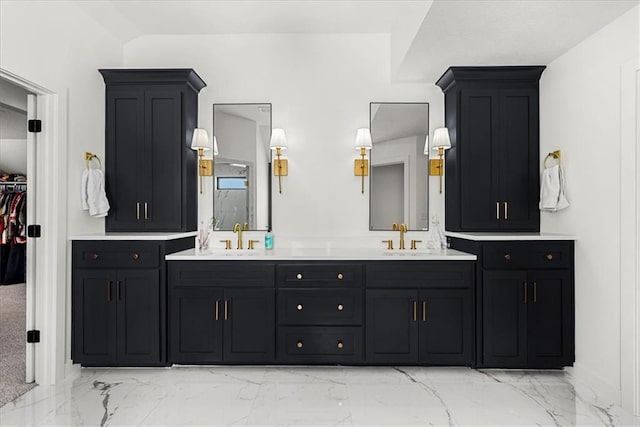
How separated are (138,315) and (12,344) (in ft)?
4.72

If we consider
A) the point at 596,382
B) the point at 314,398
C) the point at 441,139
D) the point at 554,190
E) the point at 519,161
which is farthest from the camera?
the point at 441,139

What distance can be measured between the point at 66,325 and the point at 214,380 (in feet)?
3.82

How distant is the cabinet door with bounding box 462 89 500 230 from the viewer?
342cm

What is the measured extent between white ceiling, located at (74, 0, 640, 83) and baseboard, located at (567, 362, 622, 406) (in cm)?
228

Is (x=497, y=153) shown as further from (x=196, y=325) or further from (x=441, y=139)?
(x=196, y=325)

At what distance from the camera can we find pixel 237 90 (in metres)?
3.75

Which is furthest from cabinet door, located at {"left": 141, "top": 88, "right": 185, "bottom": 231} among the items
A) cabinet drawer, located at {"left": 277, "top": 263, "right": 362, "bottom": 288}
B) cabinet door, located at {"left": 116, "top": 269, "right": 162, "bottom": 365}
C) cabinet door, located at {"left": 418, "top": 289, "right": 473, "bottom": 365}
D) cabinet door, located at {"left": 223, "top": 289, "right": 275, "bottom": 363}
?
cabinet door, located at {"left": 418, "top": 289, "right": 473, "bottom": 365}

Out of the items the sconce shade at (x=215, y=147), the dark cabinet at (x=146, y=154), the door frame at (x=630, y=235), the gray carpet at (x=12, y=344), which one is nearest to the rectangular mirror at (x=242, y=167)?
the sconce shade at (x=215, y=147)

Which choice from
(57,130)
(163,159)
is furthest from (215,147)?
(57,130)

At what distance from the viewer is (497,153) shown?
342 cm

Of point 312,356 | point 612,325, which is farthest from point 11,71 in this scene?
point 612,325

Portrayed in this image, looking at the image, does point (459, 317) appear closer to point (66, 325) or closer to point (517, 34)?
point (517, 34)

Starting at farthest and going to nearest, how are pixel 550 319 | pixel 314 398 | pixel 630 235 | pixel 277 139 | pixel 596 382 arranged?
pixel 277 139, pixel 550 319, pixel 596 382, pixel 314 398, pixel 630 235

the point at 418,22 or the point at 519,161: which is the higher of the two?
the point at 418,22
